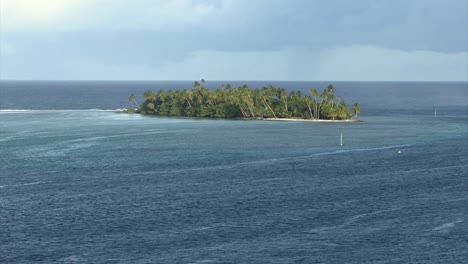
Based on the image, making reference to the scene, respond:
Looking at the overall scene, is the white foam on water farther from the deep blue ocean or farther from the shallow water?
the deep blue ocean

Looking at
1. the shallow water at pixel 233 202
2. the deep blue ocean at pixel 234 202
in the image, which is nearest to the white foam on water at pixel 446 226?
the shallow water at pixel 233 202

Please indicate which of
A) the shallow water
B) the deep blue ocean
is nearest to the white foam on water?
the shallow water

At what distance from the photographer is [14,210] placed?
9306cm

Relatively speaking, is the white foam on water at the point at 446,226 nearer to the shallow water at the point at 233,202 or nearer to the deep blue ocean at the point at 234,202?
the shallow water at the point at 233,202

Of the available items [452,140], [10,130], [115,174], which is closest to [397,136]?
[452,140]

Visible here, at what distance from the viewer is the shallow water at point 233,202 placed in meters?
76.1

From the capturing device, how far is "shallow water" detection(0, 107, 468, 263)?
76062mm

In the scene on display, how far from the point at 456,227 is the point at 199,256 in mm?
29927

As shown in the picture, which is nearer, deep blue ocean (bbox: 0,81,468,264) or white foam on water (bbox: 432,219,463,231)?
deep blue ocean (bbox: 0,81,468,264)

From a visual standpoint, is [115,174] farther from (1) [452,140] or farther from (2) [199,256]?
(1) [452,140]

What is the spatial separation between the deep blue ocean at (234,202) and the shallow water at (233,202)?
0.53ft

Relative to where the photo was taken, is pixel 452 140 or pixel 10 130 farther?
pixel 10 130

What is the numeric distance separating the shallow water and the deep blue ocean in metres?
0.16

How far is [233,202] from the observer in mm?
98250
